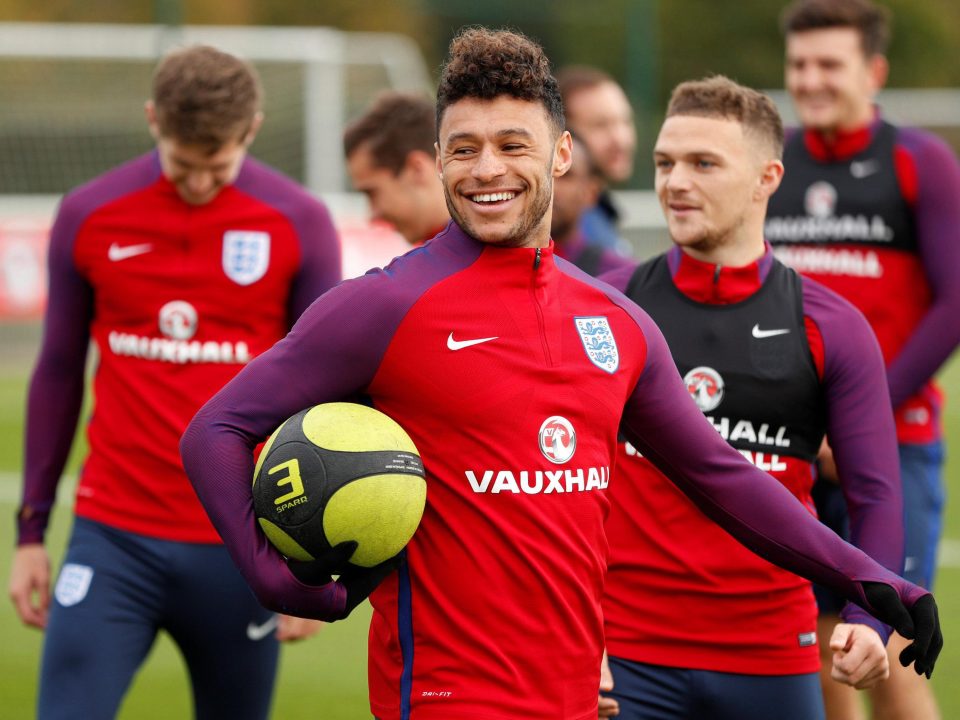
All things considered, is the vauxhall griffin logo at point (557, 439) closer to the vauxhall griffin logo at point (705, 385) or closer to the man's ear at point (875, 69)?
the vauxhall griffin logo at point (705, 385)

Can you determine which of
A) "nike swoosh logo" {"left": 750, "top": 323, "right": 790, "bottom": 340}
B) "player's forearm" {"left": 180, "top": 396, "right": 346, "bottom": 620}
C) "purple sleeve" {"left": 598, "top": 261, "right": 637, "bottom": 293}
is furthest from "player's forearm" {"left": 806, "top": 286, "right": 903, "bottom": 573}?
"player's forearm" {"left": 180, "top": 396, "right": 346, "bottom": 620}

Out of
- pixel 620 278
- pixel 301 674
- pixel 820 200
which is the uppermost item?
pixel 820 200

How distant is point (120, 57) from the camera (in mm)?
22125

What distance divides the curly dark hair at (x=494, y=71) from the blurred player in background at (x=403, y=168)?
83.6 inches

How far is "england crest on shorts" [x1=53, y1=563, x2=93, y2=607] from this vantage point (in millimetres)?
4855

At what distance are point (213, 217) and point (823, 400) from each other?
215cm

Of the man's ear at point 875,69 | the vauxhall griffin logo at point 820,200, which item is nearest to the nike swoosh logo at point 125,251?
the vauxhall griffin logo at point 820,200

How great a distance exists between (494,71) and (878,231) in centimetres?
316

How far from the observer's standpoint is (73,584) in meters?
4.89

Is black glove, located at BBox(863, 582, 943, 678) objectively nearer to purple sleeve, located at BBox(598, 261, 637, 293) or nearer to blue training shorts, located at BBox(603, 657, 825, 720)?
blue training shorts, located at BBox(603, 657, 825, 720)

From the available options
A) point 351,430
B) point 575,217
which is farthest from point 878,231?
point 351,430

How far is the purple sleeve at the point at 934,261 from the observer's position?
5.82m

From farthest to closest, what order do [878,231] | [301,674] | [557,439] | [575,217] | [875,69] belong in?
[301,674] < [575,217] < [875,69] < [878,231] < [557,439]

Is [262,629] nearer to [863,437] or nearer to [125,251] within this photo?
[125,251]
